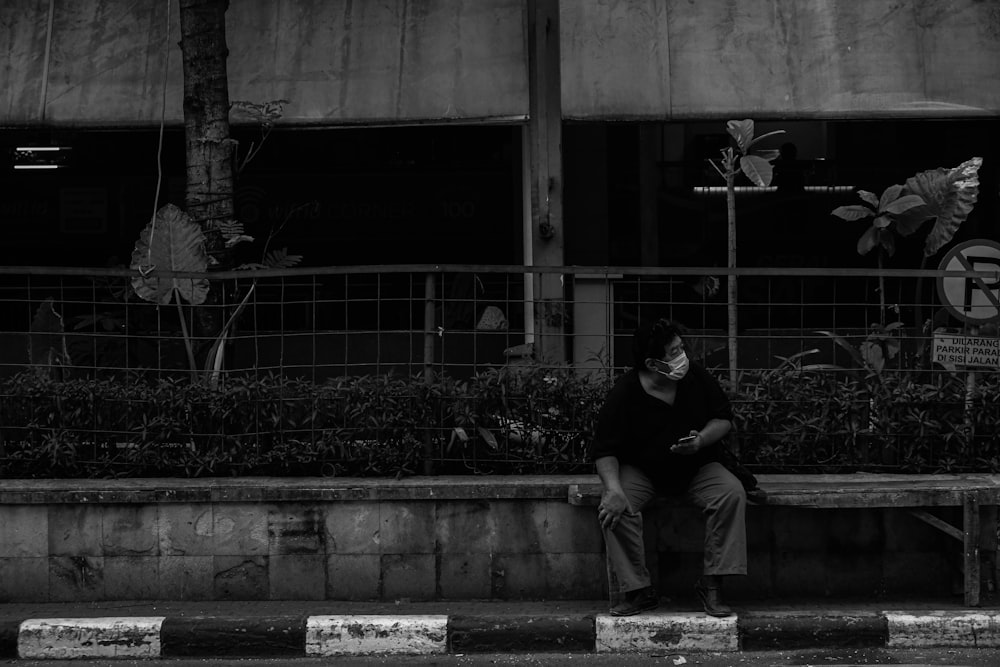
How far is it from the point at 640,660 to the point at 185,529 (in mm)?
2379

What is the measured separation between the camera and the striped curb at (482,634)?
18.1ft

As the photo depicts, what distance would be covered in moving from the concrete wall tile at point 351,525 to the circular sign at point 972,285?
318 centimetres

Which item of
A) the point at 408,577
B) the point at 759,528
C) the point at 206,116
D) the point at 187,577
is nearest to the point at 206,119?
the point at 206,116

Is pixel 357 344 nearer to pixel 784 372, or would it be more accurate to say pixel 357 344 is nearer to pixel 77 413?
pixel 77 413

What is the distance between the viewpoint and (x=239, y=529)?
6027 mm

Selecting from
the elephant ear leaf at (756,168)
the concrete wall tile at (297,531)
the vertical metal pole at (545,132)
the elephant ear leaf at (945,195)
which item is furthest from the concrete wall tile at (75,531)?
the elephant ear leaf at (945,195)

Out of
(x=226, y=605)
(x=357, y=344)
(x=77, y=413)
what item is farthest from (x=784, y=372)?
(x=77, y=413)

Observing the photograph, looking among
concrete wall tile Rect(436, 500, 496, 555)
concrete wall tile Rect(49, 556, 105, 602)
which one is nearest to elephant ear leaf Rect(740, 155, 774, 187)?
concrete wall tile Rect(436, 500, 496, 555)

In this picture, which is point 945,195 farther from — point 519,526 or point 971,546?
point 519,526

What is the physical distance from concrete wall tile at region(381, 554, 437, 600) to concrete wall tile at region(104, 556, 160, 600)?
117 centimetres

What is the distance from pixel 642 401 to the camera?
5695 mm

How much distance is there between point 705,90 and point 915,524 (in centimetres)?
418

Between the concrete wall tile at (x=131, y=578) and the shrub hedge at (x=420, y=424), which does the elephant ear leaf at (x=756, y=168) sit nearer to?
the shrub hedge at (x=420, y=424)

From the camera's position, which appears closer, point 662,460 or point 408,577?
point 662,460
